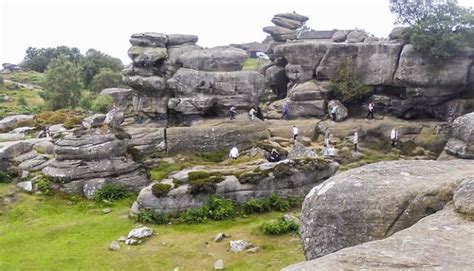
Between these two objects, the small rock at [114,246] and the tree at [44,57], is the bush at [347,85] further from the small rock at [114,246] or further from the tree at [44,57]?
the tree at [44,57]

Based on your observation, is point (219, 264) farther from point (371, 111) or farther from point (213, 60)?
point (371, 111)

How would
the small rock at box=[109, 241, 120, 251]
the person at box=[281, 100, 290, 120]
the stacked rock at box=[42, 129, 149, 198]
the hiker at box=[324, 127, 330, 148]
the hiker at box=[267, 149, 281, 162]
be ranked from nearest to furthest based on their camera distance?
the small rock at box=[109, 241, 120, 251], the stacked rock at box=[42, 129, 149, 198], the hiker at box=[267, 149, 281, 162], the hiker at box=[324, 127, 330, 148], the person at box=[281, 100, 290, 120]

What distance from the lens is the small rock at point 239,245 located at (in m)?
27.3

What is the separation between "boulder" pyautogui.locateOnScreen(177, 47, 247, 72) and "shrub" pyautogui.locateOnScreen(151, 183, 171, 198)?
67.5 feet

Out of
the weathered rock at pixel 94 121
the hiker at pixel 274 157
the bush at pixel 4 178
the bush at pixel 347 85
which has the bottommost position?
the bush at pixel 4 178

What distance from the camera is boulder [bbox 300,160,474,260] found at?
1347cm

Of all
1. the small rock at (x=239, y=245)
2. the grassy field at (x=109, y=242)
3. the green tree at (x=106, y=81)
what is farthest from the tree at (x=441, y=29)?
the green tree at (x=106, y=81)

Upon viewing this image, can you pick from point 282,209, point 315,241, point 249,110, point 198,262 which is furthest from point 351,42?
point 315,241

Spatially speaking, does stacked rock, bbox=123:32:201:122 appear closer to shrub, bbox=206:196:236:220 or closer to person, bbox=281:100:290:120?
person, bbox=281:100:290:120

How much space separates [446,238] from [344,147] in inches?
1505

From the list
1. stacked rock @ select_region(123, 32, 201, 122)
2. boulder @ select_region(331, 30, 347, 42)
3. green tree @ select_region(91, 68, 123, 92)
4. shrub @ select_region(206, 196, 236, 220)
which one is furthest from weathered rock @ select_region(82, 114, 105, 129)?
green tree @ select_region(91, 68, 123, 92)

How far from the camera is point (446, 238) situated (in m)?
10.6

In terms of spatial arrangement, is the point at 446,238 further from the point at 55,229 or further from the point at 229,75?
the point at 229,75

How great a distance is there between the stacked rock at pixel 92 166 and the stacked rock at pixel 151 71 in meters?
12.1
